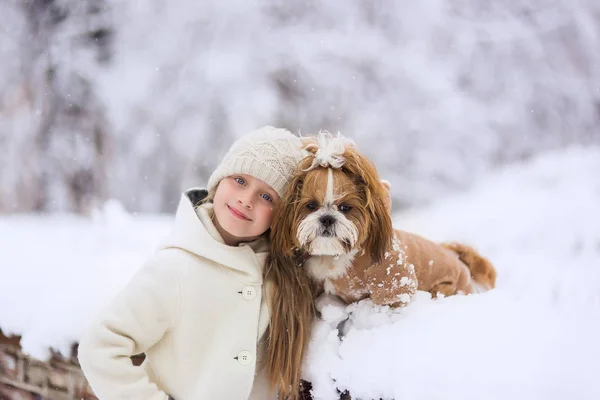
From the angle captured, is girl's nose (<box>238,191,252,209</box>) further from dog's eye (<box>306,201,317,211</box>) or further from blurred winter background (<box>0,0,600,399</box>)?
blurred winter background (<box>0,0,600,399</box>)

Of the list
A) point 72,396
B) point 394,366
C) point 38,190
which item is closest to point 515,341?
point 394,366

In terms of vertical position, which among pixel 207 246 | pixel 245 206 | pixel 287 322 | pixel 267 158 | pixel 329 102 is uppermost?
pixel 329 102

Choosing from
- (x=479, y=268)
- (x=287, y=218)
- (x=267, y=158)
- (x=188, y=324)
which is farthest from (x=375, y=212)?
(x=479, y=268)

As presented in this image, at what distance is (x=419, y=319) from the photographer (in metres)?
1.47

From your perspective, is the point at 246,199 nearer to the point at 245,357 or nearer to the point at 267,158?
the point at 267,158

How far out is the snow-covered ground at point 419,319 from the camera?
1.15m

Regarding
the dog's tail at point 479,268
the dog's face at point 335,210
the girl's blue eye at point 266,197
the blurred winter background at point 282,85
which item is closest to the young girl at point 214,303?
the girl's blue eye at point 266,197

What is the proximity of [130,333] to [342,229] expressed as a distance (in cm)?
68

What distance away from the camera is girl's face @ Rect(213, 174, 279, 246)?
1538 mm

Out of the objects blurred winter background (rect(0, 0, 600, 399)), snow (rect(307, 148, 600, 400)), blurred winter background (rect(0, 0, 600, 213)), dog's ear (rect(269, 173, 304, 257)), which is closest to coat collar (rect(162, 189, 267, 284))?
dog's ear (rect(269, 173, 304, 257))

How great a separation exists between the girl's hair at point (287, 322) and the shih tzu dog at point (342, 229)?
1.9 inches

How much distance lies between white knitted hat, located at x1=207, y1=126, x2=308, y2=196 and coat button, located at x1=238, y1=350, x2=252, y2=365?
1.66 ft

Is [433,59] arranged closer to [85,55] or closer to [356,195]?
[85,55]

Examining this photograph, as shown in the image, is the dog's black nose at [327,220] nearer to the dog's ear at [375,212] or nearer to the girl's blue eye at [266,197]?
the dog's ear at [375,212]
